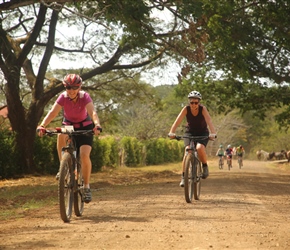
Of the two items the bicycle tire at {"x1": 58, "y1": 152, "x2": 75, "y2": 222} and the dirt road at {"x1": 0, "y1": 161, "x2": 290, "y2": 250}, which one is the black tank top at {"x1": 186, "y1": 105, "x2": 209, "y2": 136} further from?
the bicycle tire at {"x1": 58, "y1": 152, "x2": 75, "y2": 222}

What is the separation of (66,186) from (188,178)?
3.64 meters

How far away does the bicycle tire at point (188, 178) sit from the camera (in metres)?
12.1

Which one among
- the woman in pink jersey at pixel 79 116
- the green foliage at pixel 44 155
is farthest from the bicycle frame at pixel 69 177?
the green foliage at pixel 44 155

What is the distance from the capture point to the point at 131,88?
35031mm

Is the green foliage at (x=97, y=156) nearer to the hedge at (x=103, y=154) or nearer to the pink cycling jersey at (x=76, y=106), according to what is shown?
the hedge at (x=103, y=154)

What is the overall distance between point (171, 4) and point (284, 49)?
516 inches

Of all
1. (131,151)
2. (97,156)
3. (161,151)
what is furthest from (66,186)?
(161,151)

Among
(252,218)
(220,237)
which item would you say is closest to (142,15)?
(252,218)

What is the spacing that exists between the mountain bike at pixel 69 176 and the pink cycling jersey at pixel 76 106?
30cm

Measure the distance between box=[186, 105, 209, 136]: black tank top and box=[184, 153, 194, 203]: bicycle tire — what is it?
0.60 meters

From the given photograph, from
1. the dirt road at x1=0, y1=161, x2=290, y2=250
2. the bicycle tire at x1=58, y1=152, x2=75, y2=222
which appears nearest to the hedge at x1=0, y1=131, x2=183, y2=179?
the dirt road at x1=0, y1=161, x2=290, y2=250

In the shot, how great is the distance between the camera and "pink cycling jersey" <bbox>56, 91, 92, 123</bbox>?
9742 mm

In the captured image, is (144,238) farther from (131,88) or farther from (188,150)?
(131,88)

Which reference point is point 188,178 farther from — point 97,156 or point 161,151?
point 161,151
